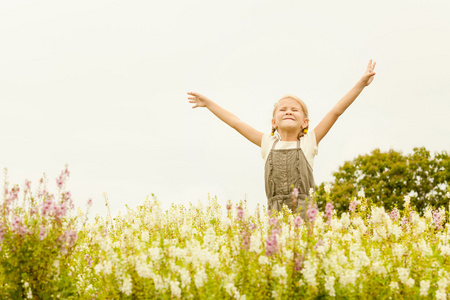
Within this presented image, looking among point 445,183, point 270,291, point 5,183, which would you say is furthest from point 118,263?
point 445,183

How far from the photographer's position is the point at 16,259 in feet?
18.2

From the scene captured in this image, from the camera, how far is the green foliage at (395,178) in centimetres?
2305

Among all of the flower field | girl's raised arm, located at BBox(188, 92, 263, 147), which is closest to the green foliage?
girl's raised arm, located at BBox(188, 92, 263, 147)

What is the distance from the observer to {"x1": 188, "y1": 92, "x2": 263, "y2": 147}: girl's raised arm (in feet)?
32.1

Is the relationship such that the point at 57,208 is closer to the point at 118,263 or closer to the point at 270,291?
the point at 118,263

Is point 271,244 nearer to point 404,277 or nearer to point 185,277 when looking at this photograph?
point 185,277

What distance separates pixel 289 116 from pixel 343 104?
0.91m

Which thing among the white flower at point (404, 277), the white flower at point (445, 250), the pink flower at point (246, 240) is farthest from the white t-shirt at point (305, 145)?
the white flower at point (404, 277)

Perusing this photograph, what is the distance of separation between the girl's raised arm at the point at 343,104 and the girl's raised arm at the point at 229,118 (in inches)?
42.9

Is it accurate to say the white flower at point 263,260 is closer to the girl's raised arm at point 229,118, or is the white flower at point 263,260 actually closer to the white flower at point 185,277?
the white flower at point 185,277

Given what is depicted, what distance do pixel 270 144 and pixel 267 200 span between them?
95 cm

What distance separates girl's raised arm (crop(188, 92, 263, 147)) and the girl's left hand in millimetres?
1966

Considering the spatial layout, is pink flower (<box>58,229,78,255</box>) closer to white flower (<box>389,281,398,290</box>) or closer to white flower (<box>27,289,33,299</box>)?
white flower (<box>27,289,33,299</box>)

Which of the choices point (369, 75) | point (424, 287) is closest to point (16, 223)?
point (424, 287)
